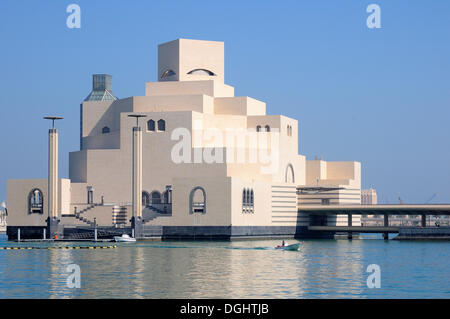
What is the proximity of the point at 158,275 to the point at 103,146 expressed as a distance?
3357 inches

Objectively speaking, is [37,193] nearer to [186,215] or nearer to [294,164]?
[186,215]

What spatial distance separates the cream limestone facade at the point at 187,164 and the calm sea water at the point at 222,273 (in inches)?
1074

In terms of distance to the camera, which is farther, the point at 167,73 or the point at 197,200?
the point at 167,73

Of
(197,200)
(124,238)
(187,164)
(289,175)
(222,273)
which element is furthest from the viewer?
(289,175)

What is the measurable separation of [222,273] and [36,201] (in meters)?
76.7

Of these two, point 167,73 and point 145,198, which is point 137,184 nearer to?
point 145,198

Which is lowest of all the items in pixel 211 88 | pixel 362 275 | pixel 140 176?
pixel 362 275

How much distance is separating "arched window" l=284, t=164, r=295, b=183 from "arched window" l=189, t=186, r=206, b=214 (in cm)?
2231

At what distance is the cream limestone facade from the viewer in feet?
428

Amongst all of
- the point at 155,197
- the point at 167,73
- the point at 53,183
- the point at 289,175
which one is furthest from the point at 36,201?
the point at 289,175

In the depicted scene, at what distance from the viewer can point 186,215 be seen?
427 ft

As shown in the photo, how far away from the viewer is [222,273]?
2717 inches
